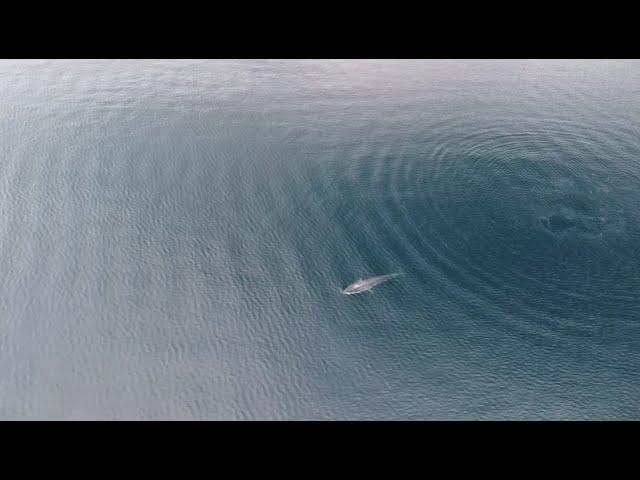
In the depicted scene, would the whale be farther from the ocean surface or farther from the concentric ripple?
the concentric ripple

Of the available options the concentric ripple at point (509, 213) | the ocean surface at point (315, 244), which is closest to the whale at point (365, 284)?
the ocean surface at point (315, 244)

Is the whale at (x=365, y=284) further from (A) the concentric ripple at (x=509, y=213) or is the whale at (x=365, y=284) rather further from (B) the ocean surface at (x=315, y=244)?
(A) the concentric ripple at (x=509, y=213)

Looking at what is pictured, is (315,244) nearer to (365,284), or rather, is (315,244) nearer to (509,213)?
(365,284)

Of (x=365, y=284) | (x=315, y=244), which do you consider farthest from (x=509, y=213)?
(x=315, y=244)

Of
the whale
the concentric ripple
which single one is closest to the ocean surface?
the concentric ripple

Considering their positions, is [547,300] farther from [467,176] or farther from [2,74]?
[2,74]

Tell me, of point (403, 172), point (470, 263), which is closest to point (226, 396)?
point (470, 263)

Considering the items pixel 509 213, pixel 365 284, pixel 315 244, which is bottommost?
pixel 365 284
